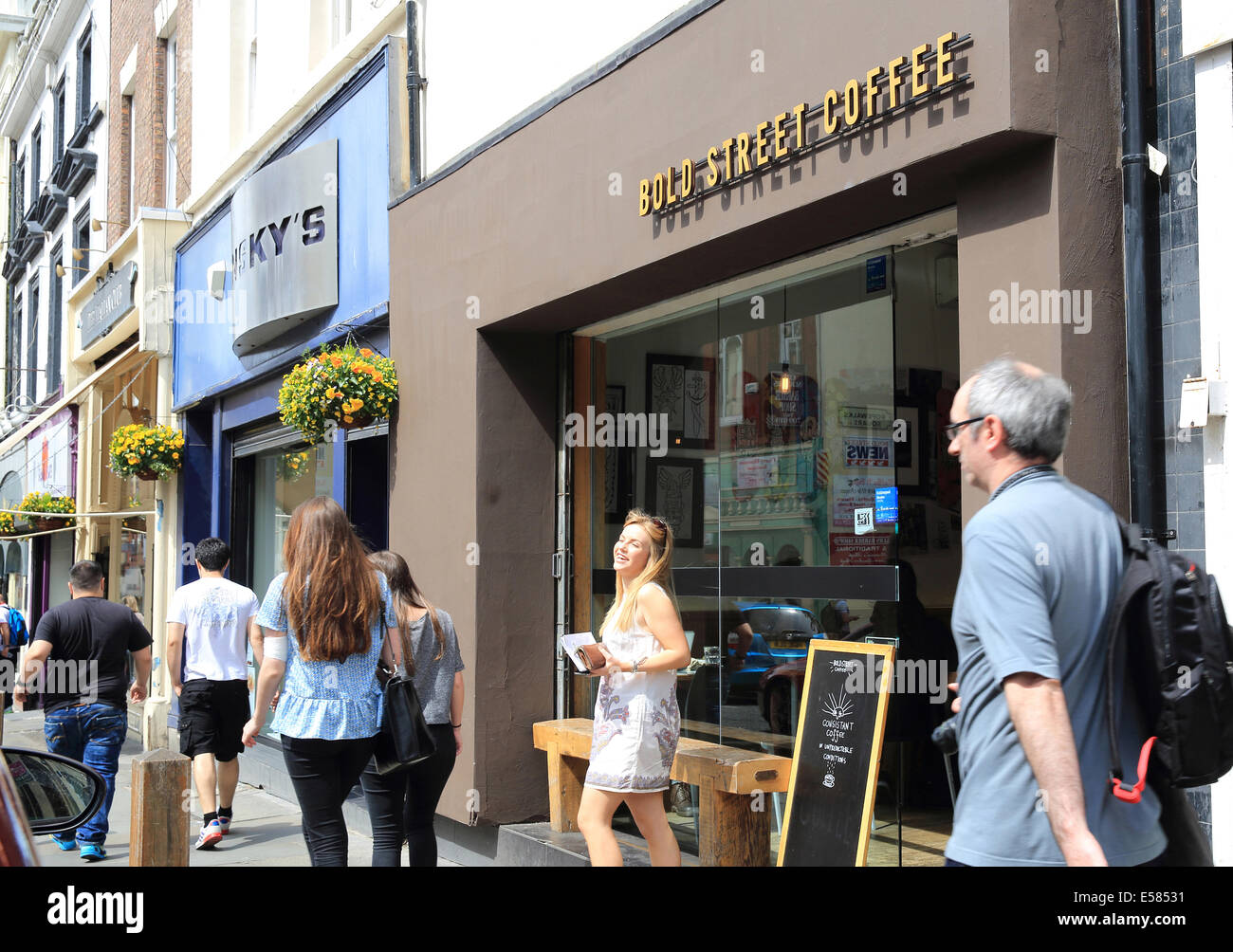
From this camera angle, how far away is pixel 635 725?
5.38m

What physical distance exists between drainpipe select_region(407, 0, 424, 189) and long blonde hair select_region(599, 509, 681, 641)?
4207mm

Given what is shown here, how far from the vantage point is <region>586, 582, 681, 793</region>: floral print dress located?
5.34 metres

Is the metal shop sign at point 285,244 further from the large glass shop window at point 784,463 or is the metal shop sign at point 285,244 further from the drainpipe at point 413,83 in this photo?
the large glass shop window at point 784,463

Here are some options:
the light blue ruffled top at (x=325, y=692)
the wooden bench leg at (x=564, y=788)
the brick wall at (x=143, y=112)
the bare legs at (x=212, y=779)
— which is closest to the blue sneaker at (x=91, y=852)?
the bare legs at (x=212, y=779)

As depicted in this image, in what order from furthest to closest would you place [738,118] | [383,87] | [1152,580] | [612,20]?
[383,87]
[612,20]
[738,118]
[1152,580]

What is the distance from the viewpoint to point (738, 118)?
5605 mm

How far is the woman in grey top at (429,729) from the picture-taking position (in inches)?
211

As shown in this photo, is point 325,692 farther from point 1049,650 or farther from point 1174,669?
point 1174,669

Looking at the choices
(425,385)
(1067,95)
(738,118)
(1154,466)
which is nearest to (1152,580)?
(1154,466)

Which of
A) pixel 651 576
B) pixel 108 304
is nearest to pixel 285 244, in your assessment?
pixel 651 576

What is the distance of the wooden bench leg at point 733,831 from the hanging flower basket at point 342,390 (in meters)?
3.91

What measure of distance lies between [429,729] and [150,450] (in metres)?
9.04
